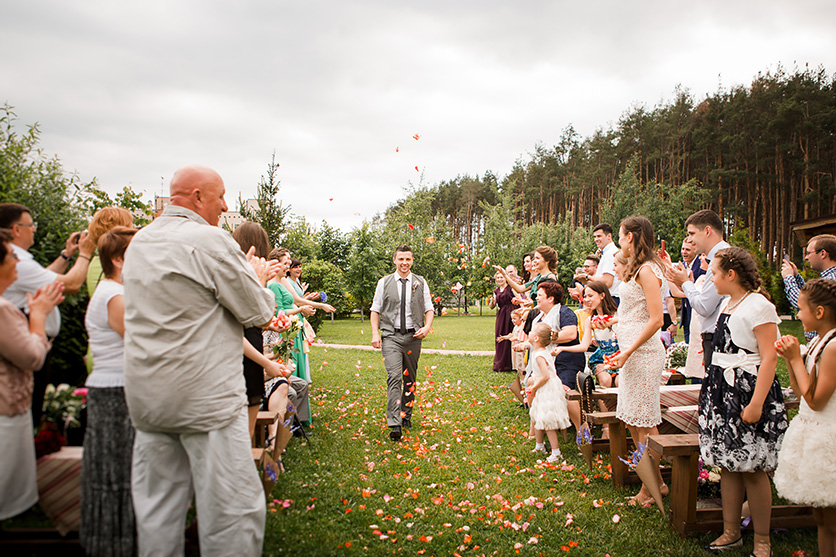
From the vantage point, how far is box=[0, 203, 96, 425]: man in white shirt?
8.02 feet

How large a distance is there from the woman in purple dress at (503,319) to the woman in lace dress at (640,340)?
588 cm

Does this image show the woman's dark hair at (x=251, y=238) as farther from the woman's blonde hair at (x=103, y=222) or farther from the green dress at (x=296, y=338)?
the green dress at (x=296, y=338)

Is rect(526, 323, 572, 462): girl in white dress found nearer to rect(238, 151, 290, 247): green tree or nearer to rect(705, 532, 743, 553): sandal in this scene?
rect(705, 532, 743, 553): sandal

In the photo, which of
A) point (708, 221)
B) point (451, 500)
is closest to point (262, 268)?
point (451, 500)

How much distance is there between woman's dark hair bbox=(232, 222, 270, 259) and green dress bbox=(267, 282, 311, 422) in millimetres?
1698

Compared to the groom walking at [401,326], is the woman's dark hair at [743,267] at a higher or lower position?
higher

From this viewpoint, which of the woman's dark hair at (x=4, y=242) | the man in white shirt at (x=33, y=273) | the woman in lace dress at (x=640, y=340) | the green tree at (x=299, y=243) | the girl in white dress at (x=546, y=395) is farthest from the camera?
the green tree at (x=299, y=243)

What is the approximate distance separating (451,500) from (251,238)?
3107 mm

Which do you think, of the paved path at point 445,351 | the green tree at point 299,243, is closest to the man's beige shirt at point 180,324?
the paved path at point 445,351

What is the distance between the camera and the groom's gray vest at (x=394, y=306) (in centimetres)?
634

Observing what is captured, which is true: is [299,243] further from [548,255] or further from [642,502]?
[642,502]

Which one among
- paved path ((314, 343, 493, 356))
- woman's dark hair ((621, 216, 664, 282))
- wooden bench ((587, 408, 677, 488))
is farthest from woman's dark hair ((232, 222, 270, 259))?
paved path ((314, 343, 493, 356))

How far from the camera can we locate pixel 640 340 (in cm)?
401

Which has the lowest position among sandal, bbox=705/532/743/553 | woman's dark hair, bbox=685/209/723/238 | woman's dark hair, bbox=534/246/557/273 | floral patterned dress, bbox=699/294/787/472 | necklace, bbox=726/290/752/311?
sandal, bbox=705/532/743/553
